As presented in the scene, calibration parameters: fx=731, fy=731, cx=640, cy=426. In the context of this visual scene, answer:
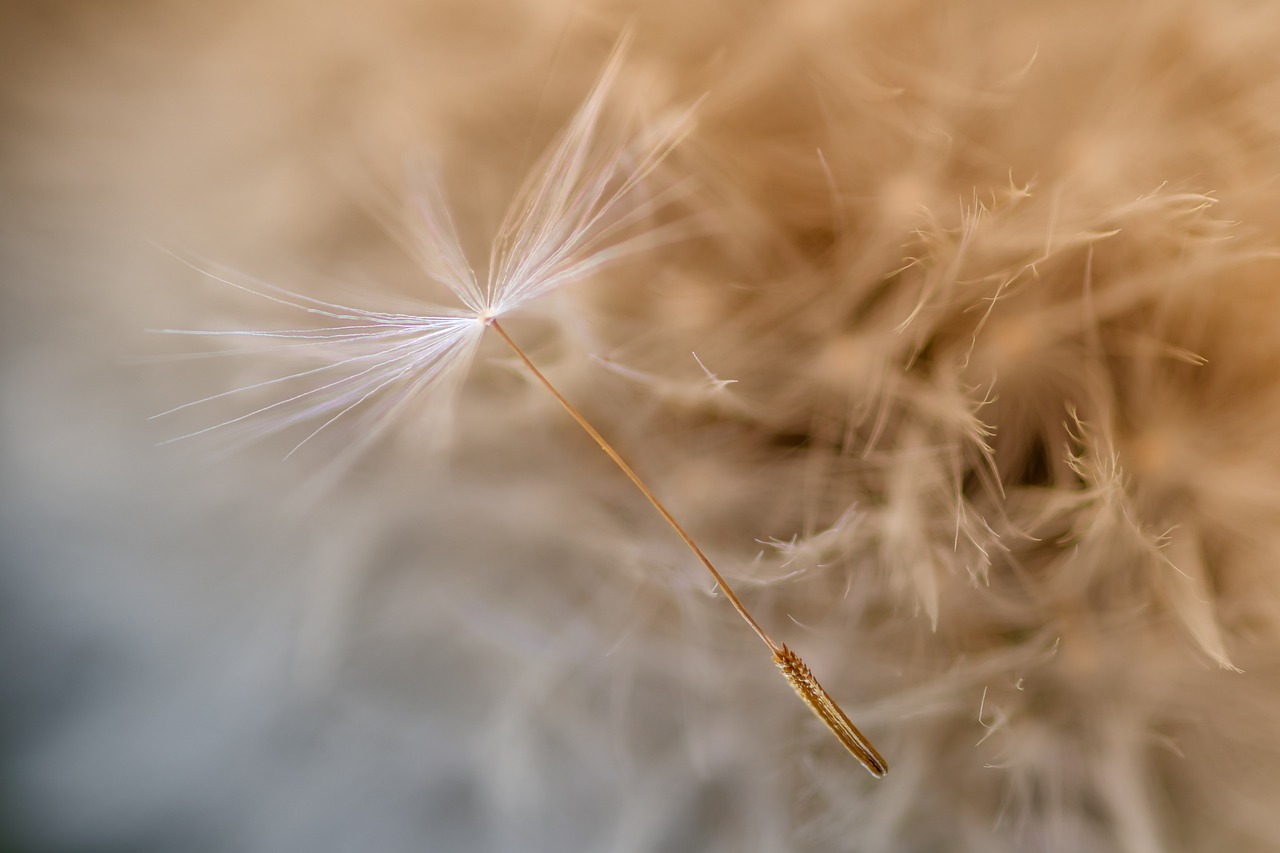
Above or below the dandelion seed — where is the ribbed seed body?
→ below

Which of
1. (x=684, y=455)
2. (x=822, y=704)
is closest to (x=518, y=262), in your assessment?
(x=684, y=455)

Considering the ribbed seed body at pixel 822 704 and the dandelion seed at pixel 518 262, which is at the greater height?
the dandelion seed at pixel 518 262

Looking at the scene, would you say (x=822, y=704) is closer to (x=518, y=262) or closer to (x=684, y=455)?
(x=684, y=455)

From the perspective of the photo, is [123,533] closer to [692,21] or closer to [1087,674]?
[692,21]

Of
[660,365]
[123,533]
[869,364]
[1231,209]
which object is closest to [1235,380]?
[1231,209]
